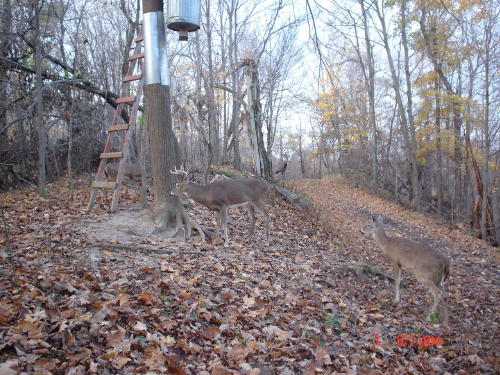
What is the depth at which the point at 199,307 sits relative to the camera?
4.59 m

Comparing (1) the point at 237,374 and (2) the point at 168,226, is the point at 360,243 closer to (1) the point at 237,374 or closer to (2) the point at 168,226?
(2) the point at 168,226

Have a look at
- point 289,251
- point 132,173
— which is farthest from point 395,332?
point 132,173

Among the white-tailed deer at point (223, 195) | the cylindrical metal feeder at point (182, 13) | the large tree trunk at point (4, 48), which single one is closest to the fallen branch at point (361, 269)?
the white-tailed deer at point (223, 195)

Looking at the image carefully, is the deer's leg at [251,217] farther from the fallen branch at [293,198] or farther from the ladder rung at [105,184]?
the fallen branch at [293,198]

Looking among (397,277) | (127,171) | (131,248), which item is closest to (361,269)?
(397,277)

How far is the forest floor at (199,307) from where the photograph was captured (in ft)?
11.3

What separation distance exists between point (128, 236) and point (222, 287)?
2.22 meters

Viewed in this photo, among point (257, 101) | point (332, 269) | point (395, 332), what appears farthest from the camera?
point (257, 101)

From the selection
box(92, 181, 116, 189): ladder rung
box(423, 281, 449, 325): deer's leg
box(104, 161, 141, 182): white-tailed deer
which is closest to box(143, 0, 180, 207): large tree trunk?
box(92, 181, 116, 189): ladder rung

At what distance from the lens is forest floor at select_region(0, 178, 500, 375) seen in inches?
136

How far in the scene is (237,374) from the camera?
12.0 feet
